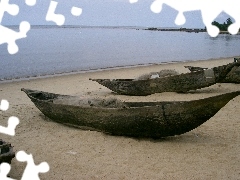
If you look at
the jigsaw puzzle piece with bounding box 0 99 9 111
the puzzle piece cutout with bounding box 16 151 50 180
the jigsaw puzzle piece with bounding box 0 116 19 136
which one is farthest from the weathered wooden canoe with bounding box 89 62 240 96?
the puzzle piece cutout with bounding box 16 151 50 180

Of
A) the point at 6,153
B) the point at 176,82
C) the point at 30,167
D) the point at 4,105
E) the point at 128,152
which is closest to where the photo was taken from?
the point at 6,153

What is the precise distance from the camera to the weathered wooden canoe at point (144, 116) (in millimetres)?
4934

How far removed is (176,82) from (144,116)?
429cm

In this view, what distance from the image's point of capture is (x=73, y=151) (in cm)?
543

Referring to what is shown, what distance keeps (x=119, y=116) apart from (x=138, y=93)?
13.6 ft

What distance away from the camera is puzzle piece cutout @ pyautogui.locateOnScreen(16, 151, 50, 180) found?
4405mm

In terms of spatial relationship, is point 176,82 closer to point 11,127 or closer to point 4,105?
point 11,127

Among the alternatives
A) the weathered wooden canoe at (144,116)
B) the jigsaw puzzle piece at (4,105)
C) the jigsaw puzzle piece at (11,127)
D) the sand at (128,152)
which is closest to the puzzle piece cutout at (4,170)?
the sand at (128,152)

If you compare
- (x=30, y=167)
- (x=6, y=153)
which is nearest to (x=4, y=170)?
(x=6, y=153)

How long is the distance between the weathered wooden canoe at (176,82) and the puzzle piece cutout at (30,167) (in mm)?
4889

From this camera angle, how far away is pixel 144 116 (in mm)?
5324

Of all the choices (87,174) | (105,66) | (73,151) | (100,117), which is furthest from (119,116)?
(105,66)

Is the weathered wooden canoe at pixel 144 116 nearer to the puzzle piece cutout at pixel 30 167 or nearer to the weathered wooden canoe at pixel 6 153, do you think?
the puzzle piece cutout at pixel 30 167

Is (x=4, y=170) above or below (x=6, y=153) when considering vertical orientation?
below
